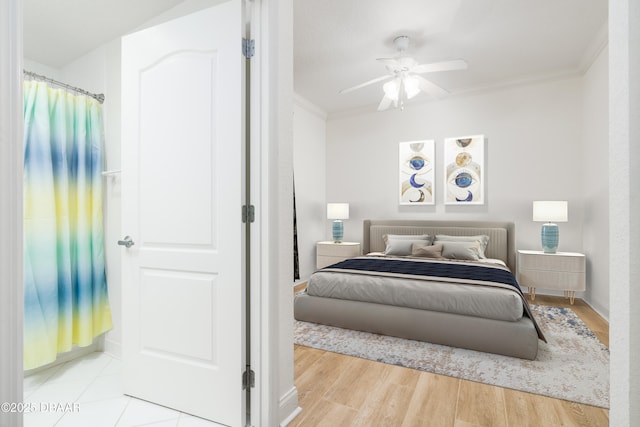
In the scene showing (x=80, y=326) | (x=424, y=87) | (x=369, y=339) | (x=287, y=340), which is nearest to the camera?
(x=287, y=340)

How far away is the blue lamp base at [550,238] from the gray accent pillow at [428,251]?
4.17ft

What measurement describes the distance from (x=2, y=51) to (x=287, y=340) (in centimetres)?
157

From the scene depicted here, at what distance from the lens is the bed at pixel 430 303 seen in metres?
2.42

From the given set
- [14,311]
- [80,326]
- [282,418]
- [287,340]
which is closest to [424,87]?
[287,340]

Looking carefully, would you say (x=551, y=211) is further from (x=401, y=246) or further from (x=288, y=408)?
(x=288, y=408)

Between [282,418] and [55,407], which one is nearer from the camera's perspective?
[282,418]

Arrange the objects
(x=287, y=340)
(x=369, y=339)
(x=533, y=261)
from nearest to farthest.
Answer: (x=287, y=340), (x=369, y=339), (x=533, y=261)

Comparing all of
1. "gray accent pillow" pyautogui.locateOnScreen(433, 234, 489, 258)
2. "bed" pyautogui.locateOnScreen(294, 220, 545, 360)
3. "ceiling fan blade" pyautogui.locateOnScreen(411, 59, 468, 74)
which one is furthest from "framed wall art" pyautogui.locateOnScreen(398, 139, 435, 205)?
"ceiling fan blade" pyautogui.locateOnScreen(411, 59, 468, 74)

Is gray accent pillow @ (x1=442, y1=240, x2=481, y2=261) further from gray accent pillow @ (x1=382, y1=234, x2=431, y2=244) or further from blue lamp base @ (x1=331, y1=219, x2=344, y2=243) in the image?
blue lamp base @ (x1=331, y1=219, x2=344, y2=243)

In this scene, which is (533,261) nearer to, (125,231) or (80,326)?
(125,231)

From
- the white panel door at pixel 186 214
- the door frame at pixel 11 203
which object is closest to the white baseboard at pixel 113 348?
the white panel door at pixel 186 214

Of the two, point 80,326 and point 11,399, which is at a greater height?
point 11,399

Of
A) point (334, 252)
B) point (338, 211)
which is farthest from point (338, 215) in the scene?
point (334, 252)

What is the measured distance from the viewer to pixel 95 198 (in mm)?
2438
